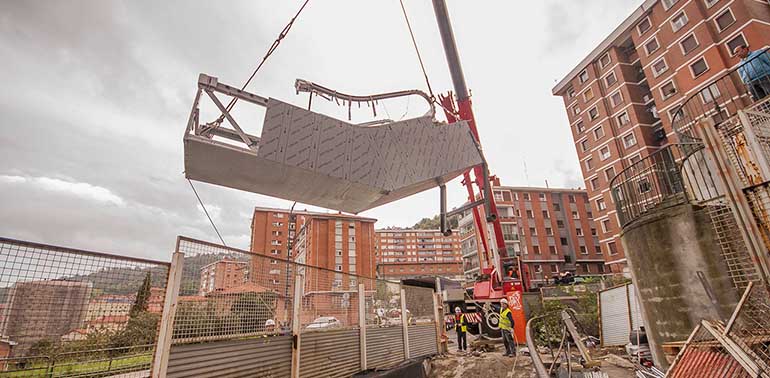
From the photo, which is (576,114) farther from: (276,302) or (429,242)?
(429,242)

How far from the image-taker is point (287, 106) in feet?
20.9

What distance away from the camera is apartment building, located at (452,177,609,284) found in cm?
4850

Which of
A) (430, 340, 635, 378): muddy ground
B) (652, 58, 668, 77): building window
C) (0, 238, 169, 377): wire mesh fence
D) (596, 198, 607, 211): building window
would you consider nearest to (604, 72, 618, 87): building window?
(652, 58, 668, 77): building window

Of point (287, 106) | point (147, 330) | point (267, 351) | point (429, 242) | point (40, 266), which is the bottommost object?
point (267, 351)

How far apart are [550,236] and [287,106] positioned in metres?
52.1

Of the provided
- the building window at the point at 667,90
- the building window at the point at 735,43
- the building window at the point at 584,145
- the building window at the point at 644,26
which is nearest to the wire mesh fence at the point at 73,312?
the building window at the point at 735,43

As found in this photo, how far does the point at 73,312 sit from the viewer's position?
2.79 m

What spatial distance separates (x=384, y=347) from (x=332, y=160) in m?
4.40

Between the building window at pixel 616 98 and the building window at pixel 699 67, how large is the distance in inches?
300

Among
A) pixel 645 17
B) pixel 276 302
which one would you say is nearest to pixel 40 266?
pixel 276 302

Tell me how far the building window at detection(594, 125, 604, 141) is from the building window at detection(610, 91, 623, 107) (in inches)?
99.9

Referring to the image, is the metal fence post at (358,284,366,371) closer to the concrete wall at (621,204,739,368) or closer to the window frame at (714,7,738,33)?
the concrete wall at (621,204,739,368)

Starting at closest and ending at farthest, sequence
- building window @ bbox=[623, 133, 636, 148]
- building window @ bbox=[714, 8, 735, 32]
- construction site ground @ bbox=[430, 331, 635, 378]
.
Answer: construction site ground @ bbox=[430, 331, 635, 378] → building window @ bbox=[714, 8, 735, 32] → building window @ bbox=[623, 133, 636, 148]

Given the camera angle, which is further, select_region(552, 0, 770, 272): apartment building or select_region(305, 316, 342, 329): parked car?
select_region(552, 0, 770, 272): apartment building
